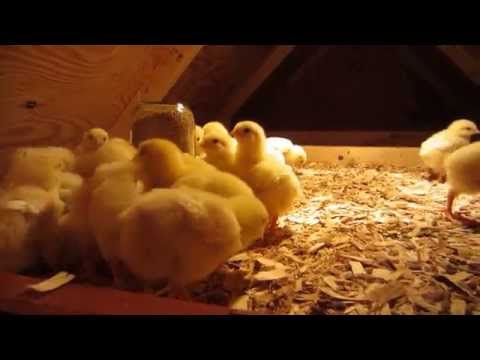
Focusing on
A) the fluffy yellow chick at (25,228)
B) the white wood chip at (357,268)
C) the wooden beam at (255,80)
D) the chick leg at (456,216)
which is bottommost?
the white wood chip at (357,268)

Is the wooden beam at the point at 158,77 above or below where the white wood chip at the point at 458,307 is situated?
above

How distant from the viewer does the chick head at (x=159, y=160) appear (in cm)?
156

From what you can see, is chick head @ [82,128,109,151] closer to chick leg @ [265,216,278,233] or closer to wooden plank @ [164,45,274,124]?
chick leg @ [265,216,278,233]

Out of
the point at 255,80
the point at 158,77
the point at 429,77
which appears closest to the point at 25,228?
the point at 158,77

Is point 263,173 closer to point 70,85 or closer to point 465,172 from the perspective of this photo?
point 465,172

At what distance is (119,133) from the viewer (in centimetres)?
278

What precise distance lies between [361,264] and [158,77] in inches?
Result: 67.5

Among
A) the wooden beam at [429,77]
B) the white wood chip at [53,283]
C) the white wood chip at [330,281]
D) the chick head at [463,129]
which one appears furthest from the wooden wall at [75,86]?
the wooden beam at [429,77]

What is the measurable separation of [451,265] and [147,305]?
1109 millimetres

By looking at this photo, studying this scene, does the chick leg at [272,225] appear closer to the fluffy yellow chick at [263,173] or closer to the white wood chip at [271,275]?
the fluffy yellow chick at [263,173]

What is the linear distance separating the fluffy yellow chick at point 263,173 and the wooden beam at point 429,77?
3285 millimetres

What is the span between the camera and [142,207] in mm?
1226
